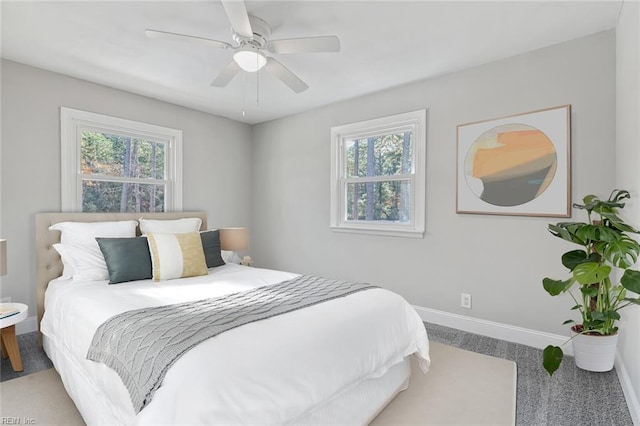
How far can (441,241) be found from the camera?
3.38 meters

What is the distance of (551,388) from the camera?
221cm

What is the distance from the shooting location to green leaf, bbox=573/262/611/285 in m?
1.97

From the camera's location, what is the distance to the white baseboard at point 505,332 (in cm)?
231

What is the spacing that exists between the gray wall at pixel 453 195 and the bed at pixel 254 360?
1.27 m

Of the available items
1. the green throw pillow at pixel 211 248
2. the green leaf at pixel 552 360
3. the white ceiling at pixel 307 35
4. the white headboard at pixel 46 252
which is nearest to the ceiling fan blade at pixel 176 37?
the white ceiling at pixel 307 35

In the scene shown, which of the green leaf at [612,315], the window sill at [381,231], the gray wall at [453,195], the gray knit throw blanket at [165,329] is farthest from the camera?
the window sill at [381,231]

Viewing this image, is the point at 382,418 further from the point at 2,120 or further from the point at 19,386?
the point at 2,120

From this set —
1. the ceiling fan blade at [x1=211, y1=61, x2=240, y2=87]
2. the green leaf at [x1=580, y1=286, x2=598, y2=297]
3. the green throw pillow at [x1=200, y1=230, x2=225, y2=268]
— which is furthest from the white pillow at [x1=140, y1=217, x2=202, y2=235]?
the green leaf at [x1=580, y1=286, x2=598, y2=297]

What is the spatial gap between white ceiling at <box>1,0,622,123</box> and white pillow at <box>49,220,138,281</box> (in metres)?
1.43

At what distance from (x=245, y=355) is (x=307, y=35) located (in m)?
Answer: 2.23

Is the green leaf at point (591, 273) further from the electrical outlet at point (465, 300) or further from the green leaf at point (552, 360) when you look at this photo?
the electrical outlet at point (465, 300)

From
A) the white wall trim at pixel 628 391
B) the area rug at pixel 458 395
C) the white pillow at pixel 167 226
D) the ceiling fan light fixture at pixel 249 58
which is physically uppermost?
the ceiling fan light fixture at pixel 249 58

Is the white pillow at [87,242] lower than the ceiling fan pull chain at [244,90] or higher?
lower
